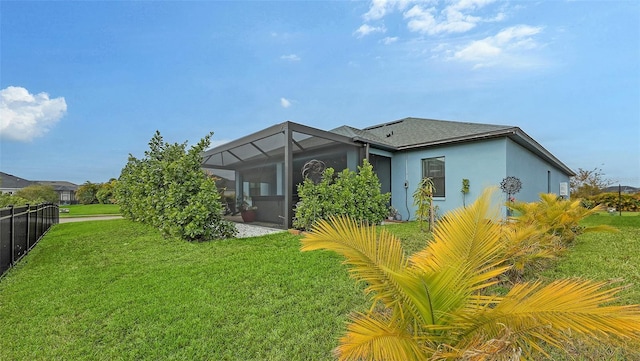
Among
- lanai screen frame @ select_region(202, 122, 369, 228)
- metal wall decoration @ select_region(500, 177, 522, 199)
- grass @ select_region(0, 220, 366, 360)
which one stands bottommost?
grass @ select_region(0, 220, 366, 360)

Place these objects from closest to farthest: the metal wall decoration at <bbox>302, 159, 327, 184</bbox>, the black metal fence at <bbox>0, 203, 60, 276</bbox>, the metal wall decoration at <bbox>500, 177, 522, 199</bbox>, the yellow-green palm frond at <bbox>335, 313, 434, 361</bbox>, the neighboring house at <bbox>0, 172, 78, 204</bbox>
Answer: the yellow-green palm frond at <bbox>335, 313, 434, 361</bbox>, the black metal fence at <bbox>0, 203, 60, 276</bbox>, the metal wall decoration at <bbox>500, 177, 522, 199</bbox>, the metal wall decoration at <bbox>302, 159, 327, 184</bbox>, the neighboring house at <bbox>0, 172, 78, 204</bbox>

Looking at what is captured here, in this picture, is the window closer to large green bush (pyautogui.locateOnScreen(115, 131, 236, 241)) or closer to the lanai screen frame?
the lanai screen frame

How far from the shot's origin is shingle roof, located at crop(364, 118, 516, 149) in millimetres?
9820

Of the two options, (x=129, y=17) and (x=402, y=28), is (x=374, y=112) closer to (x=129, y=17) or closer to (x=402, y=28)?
(x=402, y=28)

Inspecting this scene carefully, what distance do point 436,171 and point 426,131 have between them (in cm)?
198

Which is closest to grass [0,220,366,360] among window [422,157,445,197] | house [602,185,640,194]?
window [422,157,445,197]

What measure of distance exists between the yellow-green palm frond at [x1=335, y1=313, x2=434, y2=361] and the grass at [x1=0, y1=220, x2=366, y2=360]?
905 millimetres

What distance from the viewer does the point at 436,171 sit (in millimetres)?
10711

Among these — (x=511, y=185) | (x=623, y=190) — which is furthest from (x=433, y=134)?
(x=623, y=190)

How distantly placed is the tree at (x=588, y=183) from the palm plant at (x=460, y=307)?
25.4 meters

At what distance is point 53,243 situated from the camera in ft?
23.8

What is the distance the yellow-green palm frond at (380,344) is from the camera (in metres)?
1.41

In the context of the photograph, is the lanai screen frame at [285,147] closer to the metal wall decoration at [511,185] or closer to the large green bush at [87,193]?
the metal wall decoration at [511,185]

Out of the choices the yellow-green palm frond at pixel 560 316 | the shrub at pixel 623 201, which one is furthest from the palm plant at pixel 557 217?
the shrub at pixel 623 201
